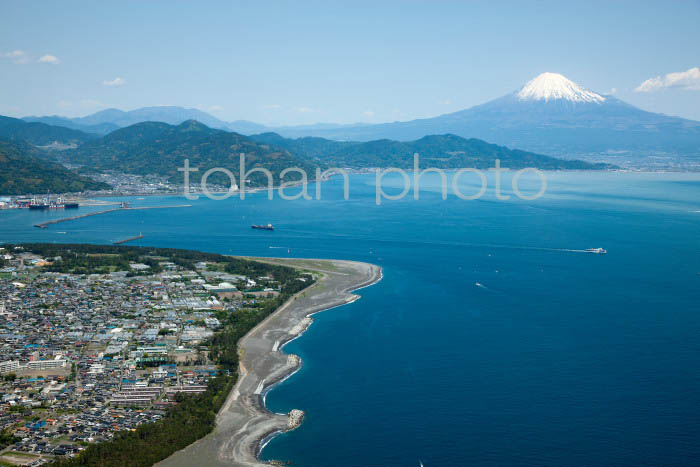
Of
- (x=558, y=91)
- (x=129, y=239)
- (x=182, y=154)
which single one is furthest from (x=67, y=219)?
(x=558, y=91)

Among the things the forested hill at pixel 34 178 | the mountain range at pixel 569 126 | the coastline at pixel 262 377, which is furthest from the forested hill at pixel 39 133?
the coastline at pixel 262 377

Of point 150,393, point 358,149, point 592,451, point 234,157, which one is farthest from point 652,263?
point 358,149

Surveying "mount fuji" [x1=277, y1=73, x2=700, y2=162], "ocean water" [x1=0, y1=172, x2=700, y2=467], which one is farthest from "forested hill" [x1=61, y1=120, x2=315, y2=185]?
"mount fuji" [x1=277, y1=73, x2=700, y2=162]

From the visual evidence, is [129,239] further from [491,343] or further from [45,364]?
[491,343]

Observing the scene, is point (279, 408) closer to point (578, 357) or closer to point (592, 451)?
point (592, 451)

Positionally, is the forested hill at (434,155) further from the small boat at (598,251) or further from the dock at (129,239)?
the small boat at (598,251)
